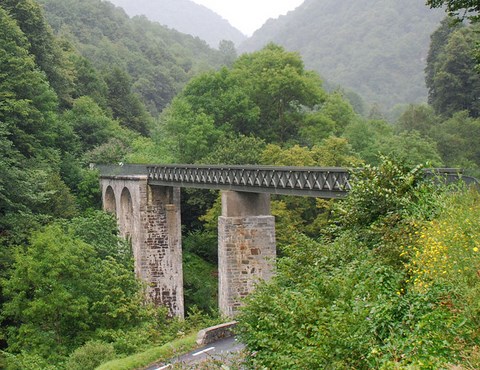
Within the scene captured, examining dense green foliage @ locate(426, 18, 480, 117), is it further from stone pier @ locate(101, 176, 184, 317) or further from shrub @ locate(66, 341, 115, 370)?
shrub @ locate(66, 341, 115, 370)

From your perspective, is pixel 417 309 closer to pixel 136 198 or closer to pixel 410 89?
pixel 136 198

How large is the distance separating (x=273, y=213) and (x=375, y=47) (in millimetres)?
117851

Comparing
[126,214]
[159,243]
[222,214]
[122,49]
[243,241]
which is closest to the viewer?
[243,241]

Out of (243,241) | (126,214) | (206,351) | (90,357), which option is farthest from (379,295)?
(126,214)

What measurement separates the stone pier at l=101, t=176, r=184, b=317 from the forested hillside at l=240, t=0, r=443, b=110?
9797cm

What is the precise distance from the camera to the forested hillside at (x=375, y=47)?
445ft

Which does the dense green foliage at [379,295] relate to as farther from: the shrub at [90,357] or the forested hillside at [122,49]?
the forested hillside at [122,49]

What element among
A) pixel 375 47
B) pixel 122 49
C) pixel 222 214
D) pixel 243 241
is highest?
pixel 375 47

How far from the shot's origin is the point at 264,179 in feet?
75.2

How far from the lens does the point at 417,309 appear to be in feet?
31.9

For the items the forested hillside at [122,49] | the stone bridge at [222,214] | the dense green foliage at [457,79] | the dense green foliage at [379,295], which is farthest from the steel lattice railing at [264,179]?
the forested hillside at [122,49]

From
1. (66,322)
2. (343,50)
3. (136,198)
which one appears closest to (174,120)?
(136,198)

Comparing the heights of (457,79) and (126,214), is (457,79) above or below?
above

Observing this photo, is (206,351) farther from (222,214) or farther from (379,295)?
(222,214)
